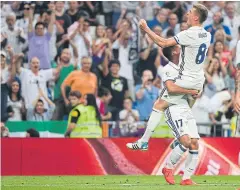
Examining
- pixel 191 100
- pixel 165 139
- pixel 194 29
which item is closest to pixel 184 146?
pixel 191 100

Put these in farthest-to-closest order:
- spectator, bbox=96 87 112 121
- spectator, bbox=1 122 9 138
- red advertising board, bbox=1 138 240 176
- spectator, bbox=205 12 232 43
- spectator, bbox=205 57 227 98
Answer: spectator, bbox=205 12 232 43
spectator, bbox=205 57 227 98
spectator, bbox=96 87 112 121
spectator, bbox=1 122 9 138
red advertising board, bbox=1 138 240 176

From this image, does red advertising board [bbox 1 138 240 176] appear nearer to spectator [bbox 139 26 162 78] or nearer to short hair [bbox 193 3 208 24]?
spectator [bbox 139 26 162 78]

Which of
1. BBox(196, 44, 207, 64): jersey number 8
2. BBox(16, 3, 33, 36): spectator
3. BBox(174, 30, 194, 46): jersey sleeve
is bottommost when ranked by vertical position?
Result: BBox(16, 3, 33, 36): spectator

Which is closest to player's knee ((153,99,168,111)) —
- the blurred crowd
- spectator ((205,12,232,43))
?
the blurred crowd

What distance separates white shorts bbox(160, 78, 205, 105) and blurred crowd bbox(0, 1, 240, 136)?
634cm

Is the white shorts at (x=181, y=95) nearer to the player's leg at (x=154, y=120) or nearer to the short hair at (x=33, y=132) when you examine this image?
the player's leg at (x=154, y=120)

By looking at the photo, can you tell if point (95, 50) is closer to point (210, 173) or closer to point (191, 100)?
point (210, 173)

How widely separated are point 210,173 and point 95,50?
512cm

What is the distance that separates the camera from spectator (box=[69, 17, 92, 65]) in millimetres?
21594

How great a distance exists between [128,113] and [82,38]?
253cm

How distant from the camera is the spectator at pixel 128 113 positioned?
2039 centimetres

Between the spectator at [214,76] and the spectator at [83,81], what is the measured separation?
3034 mm

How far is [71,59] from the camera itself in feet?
70.0

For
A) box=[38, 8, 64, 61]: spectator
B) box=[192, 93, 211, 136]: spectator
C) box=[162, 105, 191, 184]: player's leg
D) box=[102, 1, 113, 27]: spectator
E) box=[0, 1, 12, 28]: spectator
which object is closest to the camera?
box=[162, 105, 191, 184]: player's leg
